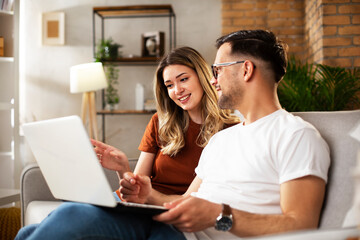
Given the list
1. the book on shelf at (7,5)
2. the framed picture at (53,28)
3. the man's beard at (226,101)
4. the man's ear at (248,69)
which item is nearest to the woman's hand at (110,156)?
the man's beard at (226,101)

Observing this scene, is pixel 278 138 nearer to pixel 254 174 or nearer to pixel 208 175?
pixel 254 174

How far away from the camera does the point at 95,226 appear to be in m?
0.99

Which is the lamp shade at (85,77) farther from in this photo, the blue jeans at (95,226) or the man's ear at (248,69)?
the blue jeans at (95,226)

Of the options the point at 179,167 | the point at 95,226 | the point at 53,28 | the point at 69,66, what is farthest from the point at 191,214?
the point at 53,28

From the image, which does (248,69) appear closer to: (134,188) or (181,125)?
(134,188)

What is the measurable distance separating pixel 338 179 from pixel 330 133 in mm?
177

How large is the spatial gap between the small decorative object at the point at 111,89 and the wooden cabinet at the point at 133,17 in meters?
0.08

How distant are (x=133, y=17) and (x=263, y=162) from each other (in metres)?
3.73

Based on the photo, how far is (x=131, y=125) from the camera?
4.58 meters

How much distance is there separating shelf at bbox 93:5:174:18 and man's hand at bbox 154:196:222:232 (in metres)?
3.44

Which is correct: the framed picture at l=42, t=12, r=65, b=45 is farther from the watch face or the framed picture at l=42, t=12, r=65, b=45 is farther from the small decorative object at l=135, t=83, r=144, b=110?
the watch face

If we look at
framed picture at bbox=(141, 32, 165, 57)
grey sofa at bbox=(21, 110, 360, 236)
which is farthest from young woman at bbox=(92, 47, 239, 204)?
framed picture at bbox=(141, 32, 165, 57)

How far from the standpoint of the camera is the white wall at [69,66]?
453 centimetres

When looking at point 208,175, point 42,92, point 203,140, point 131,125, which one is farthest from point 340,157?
point 42,92
